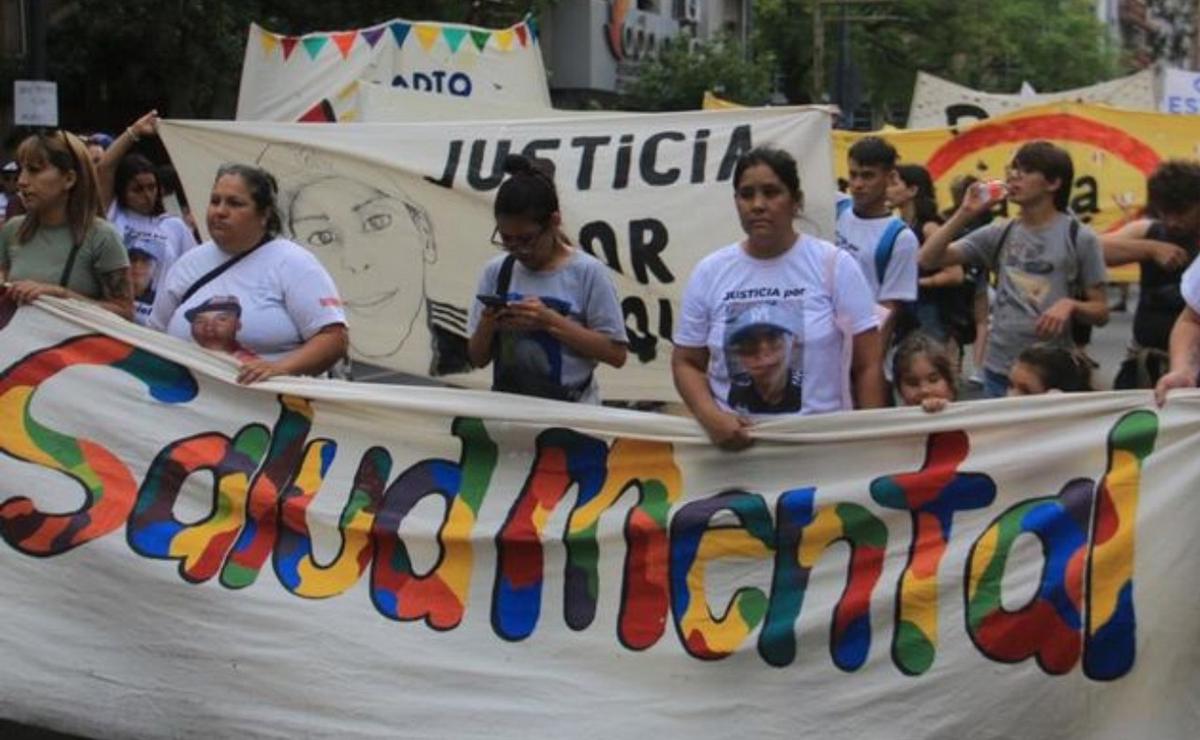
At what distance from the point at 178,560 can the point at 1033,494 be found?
216 centimetres

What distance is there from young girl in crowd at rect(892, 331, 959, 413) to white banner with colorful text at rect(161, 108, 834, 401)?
216 centimetres

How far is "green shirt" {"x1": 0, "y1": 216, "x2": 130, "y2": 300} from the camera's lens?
5.46m

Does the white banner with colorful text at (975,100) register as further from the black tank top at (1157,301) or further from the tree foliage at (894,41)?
the tree foliage at (894,41)

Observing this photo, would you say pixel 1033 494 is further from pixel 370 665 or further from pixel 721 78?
pixel 721 78

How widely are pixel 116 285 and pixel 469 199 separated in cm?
259

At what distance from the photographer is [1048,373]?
15.7ft

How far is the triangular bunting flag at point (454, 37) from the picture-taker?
44.9 ft

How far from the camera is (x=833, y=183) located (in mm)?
6980

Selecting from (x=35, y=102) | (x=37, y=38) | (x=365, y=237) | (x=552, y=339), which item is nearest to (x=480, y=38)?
(x=35, y=102)

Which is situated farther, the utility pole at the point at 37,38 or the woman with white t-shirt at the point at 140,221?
the utility pole at the point at 37,38

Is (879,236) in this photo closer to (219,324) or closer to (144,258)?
(219,324)

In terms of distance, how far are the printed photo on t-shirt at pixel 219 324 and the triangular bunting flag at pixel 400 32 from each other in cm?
895

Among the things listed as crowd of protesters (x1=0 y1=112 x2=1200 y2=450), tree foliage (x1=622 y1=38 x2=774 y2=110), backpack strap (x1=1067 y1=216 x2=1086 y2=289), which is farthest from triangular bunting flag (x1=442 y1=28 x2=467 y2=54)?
tree foliage (x1=622 y1=38 x2=774 y2=110)

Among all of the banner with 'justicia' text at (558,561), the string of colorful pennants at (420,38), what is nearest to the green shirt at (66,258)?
the banner with 'justicia' text at (558,561)
